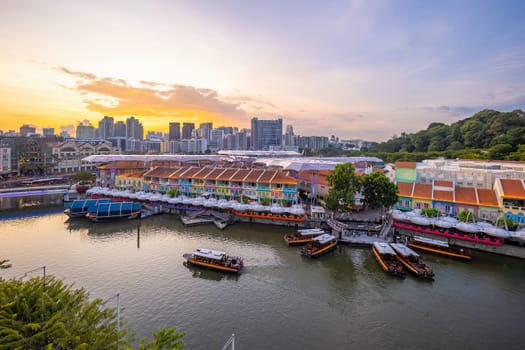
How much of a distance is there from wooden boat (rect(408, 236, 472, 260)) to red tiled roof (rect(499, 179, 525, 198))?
6.97 meters

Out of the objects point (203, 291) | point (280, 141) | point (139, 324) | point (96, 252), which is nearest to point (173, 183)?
point (96, 252)

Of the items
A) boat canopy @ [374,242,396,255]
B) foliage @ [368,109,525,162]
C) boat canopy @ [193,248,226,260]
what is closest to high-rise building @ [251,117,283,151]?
foliage @ [368,109,525,162]

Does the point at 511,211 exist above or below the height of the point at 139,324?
above

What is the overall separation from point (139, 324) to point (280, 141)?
492ft

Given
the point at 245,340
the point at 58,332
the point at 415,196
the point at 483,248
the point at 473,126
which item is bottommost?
the point at 245,340

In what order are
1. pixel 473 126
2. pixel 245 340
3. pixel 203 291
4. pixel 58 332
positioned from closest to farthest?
1. pixel 58 332
2. pixel 245 340
3. pixel 203 291
4. pixel 473 126

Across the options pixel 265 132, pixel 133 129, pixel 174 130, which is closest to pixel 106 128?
pixel 133 129

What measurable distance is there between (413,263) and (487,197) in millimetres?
13572

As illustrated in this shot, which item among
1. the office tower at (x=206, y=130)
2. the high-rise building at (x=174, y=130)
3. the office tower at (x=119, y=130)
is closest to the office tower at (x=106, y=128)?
the office tower at (x=119, y=130)

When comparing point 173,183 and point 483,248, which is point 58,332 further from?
point 173,183

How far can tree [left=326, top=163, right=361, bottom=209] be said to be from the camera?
99.7ft

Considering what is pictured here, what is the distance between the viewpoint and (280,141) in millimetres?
161625

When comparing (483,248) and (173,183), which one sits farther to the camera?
(173,183)

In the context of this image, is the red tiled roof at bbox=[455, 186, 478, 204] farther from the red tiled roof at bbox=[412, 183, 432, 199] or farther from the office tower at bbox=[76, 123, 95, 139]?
the office tower at bbox=[76, 123, 95, 139]
